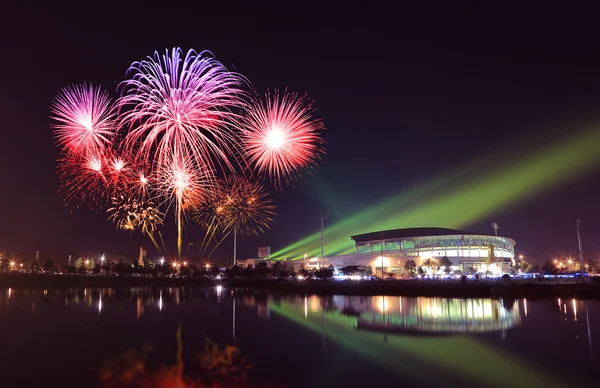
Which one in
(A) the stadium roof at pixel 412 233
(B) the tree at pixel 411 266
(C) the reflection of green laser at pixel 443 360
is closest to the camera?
(C) the reflection of green laser at pixel 443 360

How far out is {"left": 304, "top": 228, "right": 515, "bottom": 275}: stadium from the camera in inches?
3853

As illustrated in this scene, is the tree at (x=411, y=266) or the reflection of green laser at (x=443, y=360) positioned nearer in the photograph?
the reflection of green laser at (x=443, y=360)

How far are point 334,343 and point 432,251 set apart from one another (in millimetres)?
88355

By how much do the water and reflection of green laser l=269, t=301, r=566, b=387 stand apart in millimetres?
45

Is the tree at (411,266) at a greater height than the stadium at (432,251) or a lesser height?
lesser

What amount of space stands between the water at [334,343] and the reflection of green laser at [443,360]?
1.8 inches

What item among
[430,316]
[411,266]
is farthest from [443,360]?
[411,266]

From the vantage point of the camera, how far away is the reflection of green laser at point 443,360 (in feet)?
48.2

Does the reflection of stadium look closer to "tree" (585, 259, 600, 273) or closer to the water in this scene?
the water

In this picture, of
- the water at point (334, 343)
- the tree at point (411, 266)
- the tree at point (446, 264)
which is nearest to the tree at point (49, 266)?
the tree at point (411, 266)

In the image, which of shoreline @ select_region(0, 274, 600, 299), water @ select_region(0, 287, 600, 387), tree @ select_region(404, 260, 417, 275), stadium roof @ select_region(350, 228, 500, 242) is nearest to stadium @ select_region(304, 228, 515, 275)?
stadium roof @ select_region(350, 228, 500, 242)

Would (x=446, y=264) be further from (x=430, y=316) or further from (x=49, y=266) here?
(x=49, y=266)

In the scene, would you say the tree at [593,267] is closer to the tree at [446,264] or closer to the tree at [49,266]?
the tree at [446,264]

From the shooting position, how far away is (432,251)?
10394cm
